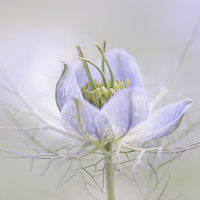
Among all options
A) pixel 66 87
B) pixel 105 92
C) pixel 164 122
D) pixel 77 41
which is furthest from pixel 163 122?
pixel 77 41

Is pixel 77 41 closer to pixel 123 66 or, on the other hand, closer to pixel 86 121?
pixel 123 66

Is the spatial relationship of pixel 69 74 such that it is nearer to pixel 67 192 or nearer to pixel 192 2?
pixel 67 192

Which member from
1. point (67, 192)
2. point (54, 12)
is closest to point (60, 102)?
point (67, 192)

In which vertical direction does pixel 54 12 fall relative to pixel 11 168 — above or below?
above

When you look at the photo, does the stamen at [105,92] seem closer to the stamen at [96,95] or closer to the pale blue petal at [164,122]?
the stamen at [96,95]

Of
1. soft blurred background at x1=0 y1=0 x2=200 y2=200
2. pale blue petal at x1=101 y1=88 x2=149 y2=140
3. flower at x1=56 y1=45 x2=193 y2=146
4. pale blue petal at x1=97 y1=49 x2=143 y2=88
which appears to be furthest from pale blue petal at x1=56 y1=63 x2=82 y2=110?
soft blurred background at x1=0 y1=0 x2=200 y2=200
